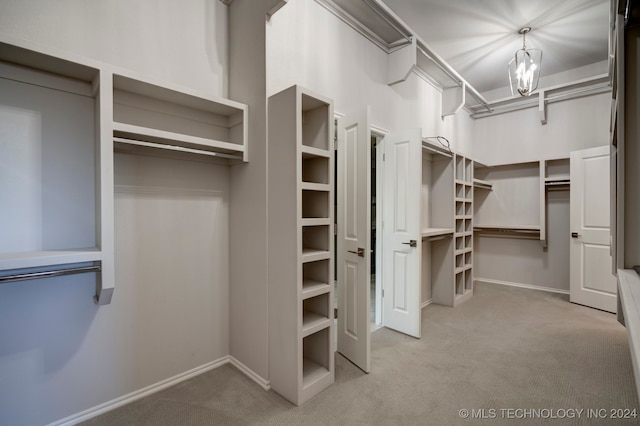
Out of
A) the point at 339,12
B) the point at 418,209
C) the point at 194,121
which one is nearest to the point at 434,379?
the point at 418,209

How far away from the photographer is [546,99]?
4527 mm

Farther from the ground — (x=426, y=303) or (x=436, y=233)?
(x=436, y=233)

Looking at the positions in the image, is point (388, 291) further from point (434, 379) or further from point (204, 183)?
point (204, 183)

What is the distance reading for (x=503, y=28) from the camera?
324 centimetres

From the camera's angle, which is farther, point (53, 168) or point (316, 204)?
point (316, 204)

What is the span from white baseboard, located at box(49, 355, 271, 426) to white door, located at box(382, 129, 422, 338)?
63.5 inches

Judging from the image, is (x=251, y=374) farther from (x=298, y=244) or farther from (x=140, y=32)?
(x=140, y=32)

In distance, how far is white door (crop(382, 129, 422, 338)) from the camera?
117 inches

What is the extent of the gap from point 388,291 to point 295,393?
5.50 feet

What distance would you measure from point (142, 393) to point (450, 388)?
210 cm

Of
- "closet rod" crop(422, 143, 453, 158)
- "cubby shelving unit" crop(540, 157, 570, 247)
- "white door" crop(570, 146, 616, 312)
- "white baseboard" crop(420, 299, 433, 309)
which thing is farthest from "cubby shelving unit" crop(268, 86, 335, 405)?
"cubby shelving unit" crop(540, 157, 570, 247)

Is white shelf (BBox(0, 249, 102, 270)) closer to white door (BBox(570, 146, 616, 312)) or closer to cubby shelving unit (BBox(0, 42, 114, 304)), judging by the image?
cubby shelving unit (BBox(0, 42, 114, 304))

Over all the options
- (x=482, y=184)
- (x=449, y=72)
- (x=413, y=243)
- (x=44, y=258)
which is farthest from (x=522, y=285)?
(x=44, y=258)

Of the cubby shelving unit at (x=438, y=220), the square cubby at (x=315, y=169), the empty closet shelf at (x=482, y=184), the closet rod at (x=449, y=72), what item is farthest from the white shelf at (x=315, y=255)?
the empty closet shelf at (x=482, y=184)
